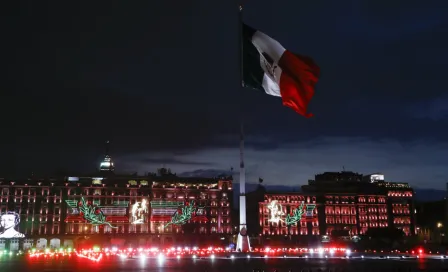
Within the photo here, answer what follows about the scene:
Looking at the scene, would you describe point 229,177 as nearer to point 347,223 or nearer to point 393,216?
point 347,223

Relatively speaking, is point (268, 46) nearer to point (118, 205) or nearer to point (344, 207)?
point (118, 205)

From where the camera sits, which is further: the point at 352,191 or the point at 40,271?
the point at 352,191

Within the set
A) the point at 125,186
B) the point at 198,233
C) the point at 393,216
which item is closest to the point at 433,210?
the point at 393,216

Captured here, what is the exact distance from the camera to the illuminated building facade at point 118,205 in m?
128

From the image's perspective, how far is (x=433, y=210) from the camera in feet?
517

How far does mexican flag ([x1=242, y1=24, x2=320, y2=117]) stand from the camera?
82.4 ft

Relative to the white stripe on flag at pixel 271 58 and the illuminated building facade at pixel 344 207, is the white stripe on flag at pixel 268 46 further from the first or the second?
the illuminated building facade at pixel 344 207

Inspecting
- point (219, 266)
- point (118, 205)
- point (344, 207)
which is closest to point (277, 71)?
point (219, 266)

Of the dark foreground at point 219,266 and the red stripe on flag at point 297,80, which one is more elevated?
the red stripe on flag at point 297,80

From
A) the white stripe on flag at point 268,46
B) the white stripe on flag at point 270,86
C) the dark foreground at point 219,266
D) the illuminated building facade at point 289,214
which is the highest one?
the white stripe on flag at point 268,46

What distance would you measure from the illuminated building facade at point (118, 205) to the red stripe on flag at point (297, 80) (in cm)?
10605

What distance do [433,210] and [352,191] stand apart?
91.6 ft

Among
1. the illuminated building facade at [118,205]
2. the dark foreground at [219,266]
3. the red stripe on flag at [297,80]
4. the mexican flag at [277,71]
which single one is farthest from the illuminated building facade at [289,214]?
the red stripe on flag at [297,80]

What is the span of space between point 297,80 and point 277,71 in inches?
60.4
